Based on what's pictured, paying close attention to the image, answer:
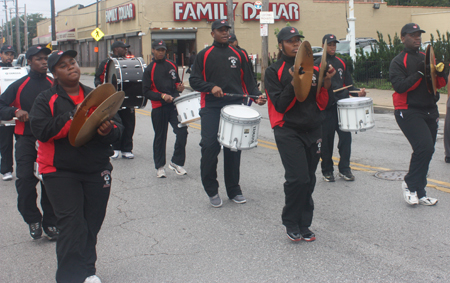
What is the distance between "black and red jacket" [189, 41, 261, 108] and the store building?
101 ft

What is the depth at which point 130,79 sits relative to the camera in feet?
26.2

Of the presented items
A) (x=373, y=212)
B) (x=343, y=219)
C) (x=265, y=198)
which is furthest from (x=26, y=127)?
(x=373, y=212)

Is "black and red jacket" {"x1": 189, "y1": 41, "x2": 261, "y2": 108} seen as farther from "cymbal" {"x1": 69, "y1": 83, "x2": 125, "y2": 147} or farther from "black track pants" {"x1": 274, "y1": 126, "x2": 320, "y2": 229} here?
"cymbal" {"x1": 69, "y1": 83, "x2": 125, "y2": 147}

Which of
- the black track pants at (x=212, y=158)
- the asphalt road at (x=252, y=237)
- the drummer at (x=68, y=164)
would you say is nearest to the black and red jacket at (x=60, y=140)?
the drummer at (x=68, y=164)

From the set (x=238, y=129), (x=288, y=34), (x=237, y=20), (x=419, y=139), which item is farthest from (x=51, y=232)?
(x=237, y=20)

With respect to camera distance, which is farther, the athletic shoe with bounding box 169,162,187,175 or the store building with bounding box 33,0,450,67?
the store building with bounding box 33,0,450,67

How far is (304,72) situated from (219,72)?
79.1 inches

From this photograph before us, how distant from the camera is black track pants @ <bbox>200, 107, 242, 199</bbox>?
5793mm

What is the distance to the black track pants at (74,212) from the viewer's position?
349 centimetres

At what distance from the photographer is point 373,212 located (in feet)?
18.1

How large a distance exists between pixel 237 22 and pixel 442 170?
112ft

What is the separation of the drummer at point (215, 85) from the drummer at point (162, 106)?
5.57ft

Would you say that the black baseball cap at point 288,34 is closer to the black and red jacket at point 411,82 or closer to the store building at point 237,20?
the black and red jacket at point 411,82

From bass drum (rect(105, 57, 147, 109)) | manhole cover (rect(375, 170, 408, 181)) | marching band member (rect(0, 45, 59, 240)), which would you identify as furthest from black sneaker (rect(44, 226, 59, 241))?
manhole cover (rect(375, 170, 408, 181))
